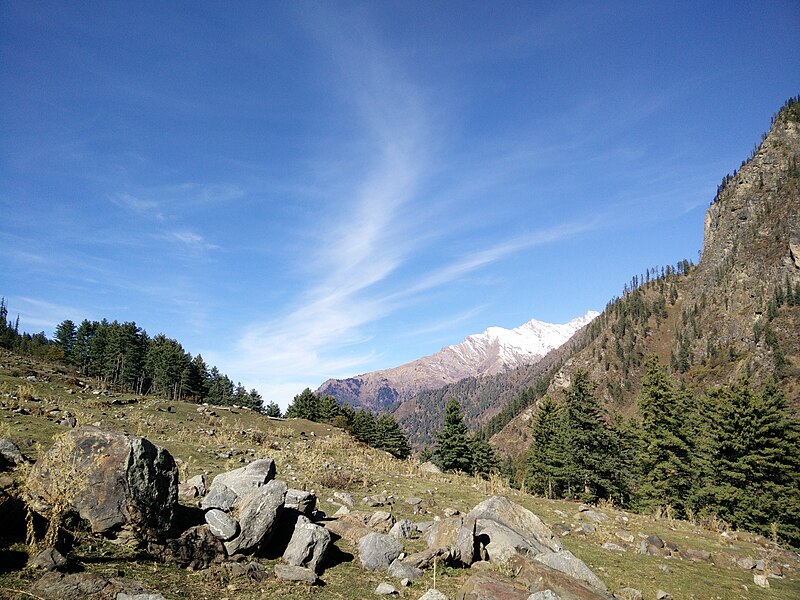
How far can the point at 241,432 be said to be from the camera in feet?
106

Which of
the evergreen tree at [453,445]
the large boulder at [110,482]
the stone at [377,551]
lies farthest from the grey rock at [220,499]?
the evergreen tree at [453,445]

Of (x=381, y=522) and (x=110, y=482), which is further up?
(x=110, y=482)

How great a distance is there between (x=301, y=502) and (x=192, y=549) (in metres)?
4.18

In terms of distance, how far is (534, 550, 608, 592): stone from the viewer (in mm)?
11000

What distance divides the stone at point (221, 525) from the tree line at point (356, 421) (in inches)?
3011

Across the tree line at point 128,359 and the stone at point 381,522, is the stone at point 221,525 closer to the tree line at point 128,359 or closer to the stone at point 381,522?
the stone at point 381,522

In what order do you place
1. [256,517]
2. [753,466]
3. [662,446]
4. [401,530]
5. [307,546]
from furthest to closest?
1. [662,446]
2. [753,466]
3. [401,530]
4. [307,546]
5. [256,517]

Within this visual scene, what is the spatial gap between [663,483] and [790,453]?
33.3ft

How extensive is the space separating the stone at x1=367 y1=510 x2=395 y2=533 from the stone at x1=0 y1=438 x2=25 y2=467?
1082 cm

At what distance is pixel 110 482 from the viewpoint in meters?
8.66

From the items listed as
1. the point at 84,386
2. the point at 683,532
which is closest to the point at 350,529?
the point at 683,532

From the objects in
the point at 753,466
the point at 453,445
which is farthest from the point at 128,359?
the point at 753,466

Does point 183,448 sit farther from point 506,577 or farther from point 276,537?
point 506,577

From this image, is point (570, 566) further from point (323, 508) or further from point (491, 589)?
point (323, 508)
